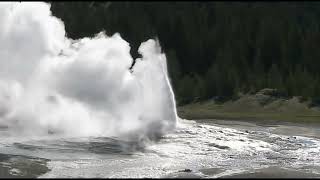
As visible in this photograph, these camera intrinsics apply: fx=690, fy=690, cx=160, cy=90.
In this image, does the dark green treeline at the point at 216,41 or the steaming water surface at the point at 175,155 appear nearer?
the steaming water surface at the point at 175,155

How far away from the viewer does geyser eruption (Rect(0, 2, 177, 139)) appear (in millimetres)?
41719

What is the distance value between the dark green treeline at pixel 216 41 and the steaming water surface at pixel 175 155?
56869 millimetres

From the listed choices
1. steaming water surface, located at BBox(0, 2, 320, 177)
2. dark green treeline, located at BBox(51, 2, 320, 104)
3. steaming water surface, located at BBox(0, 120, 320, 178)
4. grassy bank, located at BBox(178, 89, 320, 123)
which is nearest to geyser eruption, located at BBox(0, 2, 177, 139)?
steaming water surface, located at BBox(0, 2, 320, 177)

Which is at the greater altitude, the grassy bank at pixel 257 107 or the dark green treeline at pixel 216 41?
the dark green treeline at pixel 216 41

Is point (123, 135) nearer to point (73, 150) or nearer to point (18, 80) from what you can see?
point (73, 150)

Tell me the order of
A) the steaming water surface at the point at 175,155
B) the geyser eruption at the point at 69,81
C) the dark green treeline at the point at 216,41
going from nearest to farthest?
the steaming water surface at the point at 175,155
the geyser eruption at the point at 69,81
the dark green treeline at the point at 216,41

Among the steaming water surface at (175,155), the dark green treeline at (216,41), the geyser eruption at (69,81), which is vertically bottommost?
the steaming water surface at (175,155)

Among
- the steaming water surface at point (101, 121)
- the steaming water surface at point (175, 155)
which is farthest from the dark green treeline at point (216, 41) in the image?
the steaming water surface at point (175, 155)

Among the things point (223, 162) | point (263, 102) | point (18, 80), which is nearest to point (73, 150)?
point (223, 162)

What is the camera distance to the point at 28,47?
45.7 metres

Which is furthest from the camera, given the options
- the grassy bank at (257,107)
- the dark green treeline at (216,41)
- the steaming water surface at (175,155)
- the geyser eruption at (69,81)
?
the dark green treeline at (216,41)

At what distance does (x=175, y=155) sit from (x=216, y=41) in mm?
96055

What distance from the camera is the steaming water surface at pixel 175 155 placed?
27.9 meters

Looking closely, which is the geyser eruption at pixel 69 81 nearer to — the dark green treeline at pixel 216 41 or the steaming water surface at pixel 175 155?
the steaming water surface at pixel 175 155
